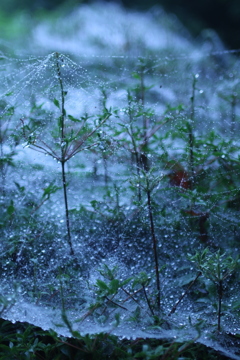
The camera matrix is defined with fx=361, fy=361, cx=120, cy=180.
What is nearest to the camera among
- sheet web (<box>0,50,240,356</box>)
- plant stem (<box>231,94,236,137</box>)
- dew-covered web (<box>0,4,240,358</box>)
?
dew-covered web (<box>0,4,240,358</box>)

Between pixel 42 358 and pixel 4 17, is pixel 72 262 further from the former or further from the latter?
pixel 4 17

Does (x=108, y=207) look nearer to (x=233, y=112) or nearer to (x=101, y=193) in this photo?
(x=101, y=193)

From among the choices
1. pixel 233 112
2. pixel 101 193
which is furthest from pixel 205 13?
pixel 101 193

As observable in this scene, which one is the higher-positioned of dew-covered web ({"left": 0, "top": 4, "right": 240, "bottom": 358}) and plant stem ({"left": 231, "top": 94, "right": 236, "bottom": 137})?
plant stem ({"left": 231, "top": 94, "right": 236, "bottom": 137})

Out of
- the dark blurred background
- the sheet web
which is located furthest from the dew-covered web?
the dark blurred background

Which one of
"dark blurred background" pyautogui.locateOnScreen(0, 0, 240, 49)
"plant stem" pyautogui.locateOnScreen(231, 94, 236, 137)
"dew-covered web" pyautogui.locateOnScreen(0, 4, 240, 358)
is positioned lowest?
"dew-covered web" pyautogui.locateOnScreen(0, 4, 240, 358)

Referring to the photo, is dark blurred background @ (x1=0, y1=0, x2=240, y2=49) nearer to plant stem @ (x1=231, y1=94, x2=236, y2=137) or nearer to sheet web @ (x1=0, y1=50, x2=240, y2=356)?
plant stem @ (x1=231, y1=94, x2=236, y2=137)

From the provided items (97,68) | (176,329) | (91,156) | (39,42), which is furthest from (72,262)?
(39,42)
